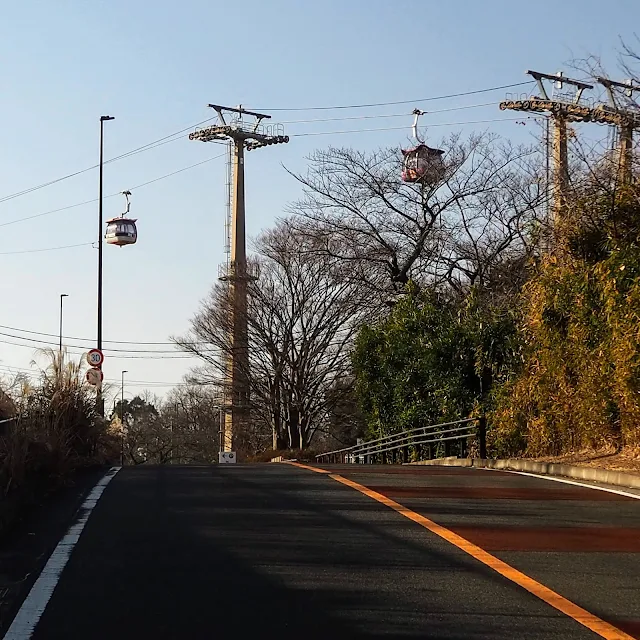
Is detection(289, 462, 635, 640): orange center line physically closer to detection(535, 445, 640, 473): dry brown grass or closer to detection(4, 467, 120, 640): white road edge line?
detection(4, 467, 120, 640): white road edge line

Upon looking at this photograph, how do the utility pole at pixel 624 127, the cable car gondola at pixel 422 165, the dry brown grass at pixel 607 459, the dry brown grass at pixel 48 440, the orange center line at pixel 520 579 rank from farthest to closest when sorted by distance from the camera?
the cable car gondola at pixel 422 165 → the utility pole at pixel 624 127 → the dry brown grass at pixel 607 459 → the dry brown grass at pixel 48 440 → the orange center line at pixel 520 579

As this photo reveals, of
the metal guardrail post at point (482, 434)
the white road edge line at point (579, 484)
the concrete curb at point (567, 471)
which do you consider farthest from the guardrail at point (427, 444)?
the white road edge line at point (579, 484)

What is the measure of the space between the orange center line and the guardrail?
11.4m

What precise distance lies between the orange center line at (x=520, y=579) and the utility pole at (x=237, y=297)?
32672 mm

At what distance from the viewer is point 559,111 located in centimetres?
2819

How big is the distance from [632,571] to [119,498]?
6.59m

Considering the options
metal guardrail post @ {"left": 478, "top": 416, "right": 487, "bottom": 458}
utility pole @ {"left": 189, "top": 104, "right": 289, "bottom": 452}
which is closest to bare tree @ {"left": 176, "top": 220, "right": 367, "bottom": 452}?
utility pole @ {"left": 189, "top": 104, "right": 289, "bottom": 452}

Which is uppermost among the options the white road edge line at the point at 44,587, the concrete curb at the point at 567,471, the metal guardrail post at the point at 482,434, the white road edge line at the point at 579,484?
the metal guardrail post at the point at 482,434

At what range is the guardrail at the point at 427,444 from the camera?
890 inches

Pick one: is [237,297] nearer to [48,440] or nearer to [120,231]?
Answer: [120,231]

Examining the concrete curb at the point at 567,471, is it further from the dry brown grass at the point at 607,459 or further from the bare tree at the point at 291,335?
the bare tree at the point at 291,335

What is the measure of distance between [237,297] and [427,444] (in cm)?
1920

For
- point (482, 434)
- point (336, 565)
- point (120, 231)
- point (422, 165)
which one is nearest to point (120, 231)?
point (120, 231)

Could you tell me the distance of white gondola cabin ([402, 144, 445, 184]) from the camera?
33750 millimetres
